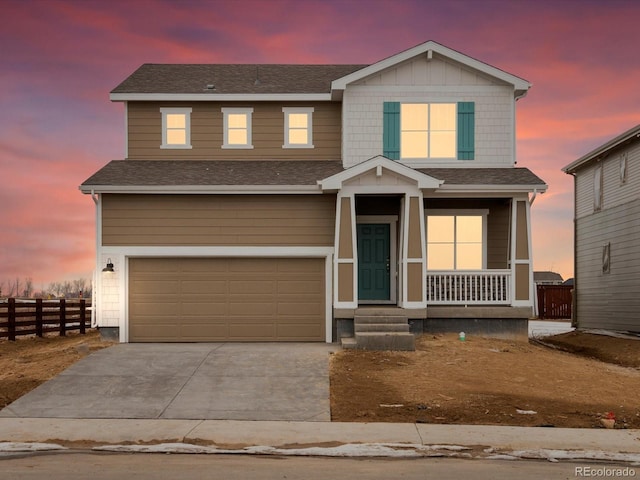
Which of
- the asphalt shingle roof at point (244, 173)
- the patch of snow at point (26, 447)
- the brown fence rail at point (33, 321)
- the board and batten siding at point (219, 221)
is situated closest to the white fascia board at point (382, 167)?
the asphalt shingle roof at point (244, 173)

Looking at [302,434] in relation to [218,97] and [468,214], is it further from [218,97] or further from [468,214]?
[218,97]

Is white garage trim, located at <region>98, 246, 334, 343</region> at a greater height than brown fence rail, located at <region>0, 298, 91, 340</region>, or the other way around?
white garage trim, located at <region>98, 246, 334, 343</region>

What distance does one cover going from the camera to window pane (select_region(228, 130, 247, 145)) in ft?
61.1

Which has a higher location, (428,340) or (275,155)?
(275,155)

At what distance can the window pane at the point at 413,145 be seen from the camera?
17.7 metres

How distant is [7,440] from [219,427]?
297cm

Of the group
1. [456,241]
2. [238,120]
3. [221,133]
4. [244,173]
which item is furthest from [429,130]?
[221,133]

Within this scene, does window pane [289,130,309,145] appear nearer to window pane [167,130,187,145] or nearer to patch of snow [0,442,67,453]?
window pane [167,130,187,145]

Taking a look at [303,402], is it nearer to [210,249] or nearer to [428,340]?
[428,340]

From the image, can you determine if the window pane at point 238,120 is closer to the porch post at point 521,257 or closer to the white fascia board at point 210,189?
the white fascia board at point 210,189

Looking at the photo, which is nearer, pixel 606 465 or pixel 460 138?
pixel 606 465

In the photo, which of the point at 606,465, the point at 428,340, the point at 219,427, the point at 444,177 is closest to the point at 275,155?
the point at 444,177

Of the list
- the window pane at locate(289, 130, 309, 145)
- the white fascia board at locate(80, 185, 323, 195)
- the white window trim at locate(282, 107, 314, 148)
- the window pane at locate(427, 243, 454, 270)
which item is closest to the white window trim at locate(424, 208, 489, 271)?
the window pane at locate(427, 243, 454, 270)

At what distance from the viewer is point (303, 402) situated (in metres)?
11.0
